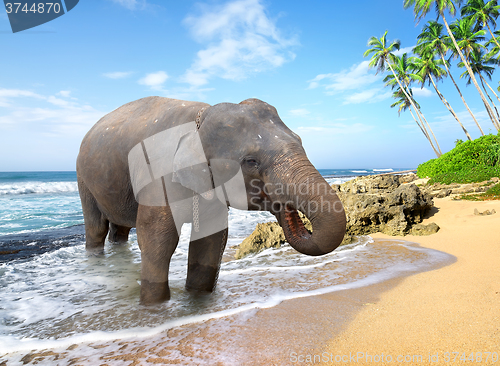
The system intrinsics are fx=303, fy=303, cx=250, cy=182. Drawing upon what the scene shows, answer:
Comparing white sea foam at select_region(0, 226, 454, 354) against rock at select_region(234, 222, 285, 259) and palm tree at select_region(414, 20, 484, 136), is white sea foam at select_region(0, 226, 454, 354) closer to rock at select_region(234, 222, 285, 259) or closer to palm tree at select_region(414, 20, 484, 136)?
rock at select_region(234, 222, 285, 259)

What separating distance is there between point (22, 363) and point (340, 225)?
2.61 meters

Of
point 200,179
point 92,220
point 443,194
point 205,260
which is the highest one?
point 200,179

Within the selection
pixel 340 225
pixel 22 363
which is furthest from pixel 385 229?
pixel 22 363

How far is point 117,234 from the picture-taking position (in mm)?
6418

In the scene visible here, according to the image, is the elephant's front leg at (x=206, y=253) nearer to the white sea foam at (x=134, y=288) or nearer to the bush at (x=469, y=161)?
the white sea foam at (x=134, y=288)

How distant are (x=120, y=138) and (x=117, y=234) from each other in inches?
145

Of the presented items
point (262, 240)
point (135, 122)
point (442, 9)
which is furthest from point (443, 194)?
point (442, 9)

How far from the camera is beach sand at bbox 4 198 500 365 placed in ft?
6.82

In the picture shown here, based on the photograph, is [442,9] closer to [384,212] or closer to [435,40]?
[435,40]

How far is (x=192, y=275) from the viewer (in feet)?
11.5

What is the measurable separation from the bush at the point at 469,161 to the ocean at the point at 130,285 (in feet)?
35.7

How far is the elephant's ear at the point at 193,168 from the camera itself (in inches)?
103

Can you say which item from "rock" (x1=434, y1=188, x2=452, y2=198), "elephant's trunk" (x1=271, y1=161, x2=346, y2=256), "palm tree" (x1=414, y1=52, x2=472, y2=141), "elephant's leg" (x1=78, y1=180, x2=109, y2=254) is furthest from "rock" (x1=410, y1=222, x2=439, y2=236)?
"palm tree" (x1=414, y1=52, x2=472, y2=141)

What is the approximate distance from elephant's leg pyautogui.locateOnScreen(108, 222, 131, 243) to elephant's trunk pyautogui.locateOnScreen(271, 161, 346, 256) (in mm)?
5201
